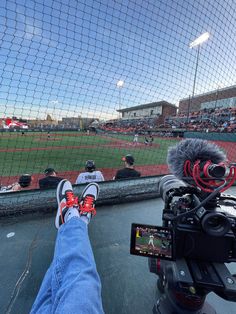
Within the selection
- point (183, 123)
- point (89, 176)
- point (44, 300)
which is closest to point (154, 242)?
point (44, 300)

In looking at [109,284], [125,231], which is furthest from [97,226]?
[109,284]

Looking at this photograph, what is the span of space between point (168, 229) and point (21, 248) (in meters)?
0.94

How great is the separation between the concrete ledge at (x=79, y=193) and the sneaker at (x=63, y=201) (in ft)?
0.84

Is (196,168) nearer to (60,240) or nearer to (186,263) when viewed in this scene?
(186,263)

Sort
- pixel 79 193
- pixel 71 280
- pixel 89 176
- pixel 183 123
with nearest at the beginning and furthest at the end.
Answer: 1. pixel 71 280
2. pixel 79 193
3. pixel 89 176
4. pixel 183 123

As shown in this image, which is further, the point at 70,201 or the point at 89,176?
the point at 89,176

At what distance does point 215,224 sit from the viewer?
1.36 ft

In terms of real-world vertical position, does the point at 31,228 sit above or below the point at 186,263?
below

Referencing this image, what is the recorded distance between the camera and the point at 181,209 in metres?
0.50

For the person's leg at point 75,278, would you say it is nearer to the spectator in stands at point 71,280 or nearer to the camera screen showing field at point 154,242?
the spectator in stands at point 71,280

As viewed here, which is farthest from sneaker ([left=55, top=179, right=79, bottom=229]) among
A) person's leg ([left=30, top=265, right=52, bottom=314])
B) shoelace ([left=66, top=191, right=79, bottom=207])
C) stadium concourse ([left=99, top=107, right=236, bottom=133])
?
stadium concourse ([left=99, top=107, right=236, bottom=133])

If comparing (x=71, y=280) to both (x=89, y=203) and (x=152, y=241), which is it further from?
(x=89, y=203)

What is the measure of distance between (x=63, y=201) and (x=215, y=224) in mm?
908

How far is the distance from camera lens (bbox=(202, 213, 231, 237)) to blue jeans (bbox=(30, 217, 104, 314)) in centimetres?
36
